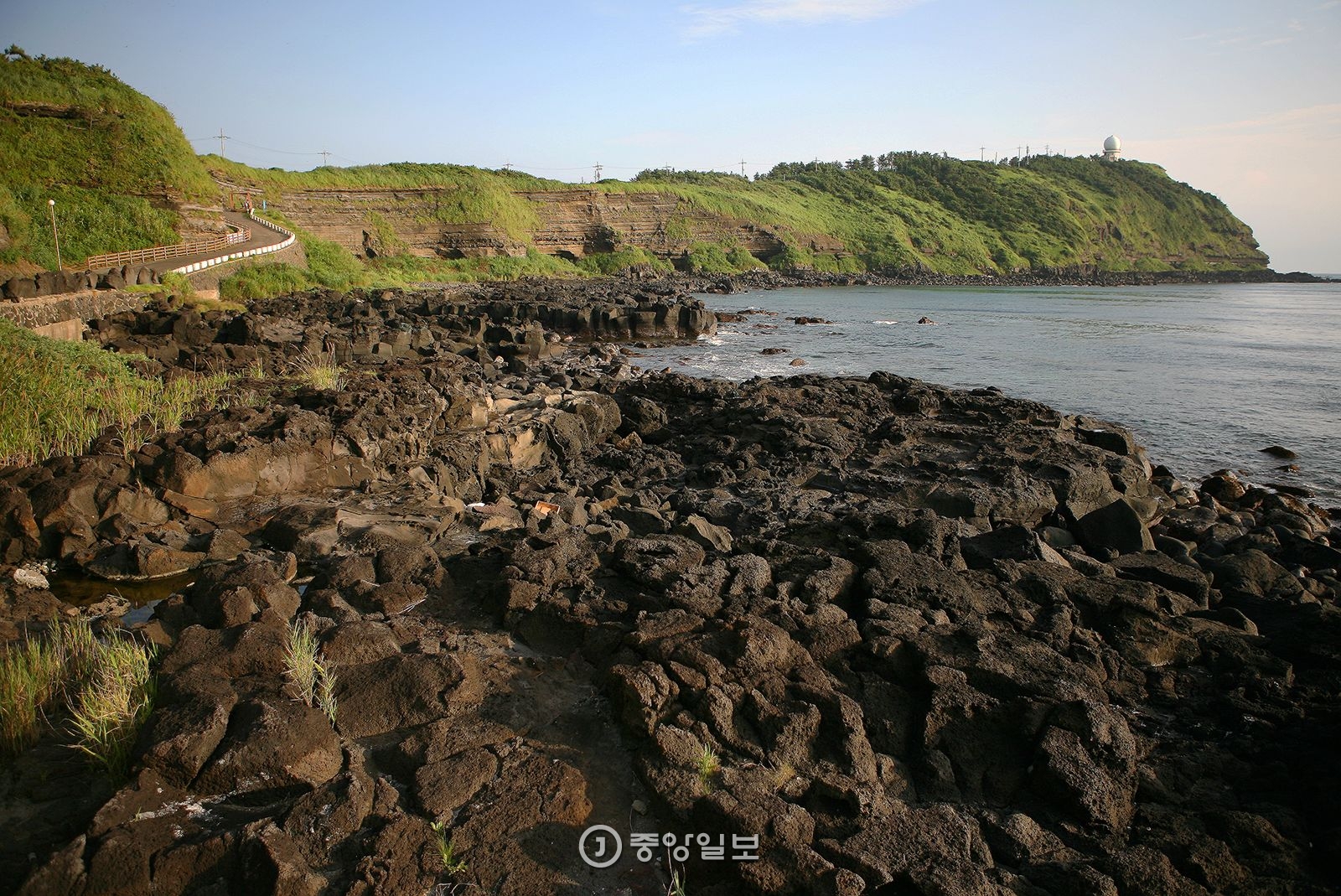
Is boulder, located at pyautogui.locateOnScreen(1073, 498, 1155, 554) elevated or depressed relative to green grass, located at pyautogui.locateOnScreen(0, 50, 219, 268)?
depressed

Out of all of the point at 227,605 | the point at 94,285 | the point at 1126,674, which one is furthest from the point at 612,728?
the point at 94,285

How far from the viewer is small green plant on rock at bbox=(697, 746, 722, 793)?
4418 millimetres

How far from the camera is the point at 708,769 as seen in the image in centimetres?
451

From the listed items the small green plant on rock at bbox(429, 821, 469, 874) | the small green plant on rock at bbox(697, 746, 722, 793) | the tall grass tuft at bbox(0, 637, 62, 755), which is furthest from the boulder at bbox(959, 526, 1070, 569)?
the tall grass tuft at bbox(0, 637, 62, 755)

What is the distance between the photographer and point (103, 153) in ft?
109

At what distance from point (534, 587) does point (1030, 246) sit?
10871 centimetres

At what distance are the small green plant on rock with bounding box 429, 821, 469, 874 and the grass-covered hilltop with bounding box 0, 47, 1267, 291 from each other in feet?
88.7

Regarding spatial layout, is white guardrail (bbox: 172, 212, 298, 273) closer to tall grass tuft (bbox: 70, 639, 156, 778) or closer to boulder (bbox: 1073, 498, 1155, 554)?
tall grass tuft (bbox: 70, 639, 156, 778)

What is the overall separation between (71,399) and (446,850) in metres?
10.2

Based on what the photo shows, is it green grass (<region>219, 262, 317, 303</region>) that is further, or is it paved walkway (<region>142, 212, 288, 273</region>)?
green grass (<region>219, 262, 317, 303</region>)

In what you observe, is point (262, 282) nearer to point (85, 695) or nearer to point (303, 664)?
point (85, 695)

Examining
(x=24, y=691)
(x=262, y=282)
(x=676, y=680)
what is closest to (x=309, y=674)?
(x=24, y=691)

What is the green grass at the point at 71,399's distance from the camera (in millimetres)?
9789

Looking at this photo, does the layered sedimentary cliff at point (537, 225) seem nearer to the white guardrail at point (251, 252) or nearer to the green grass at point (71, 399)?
the white guardrail at point (251, 252)
